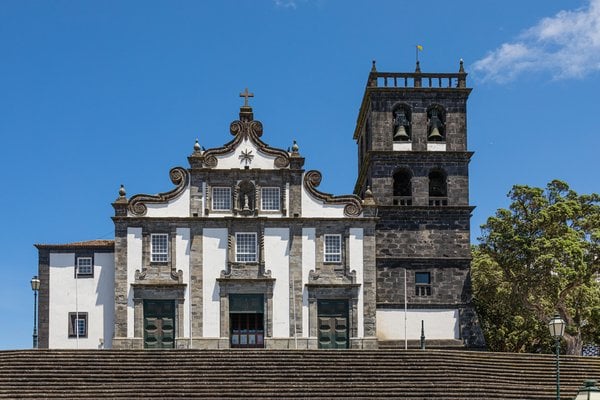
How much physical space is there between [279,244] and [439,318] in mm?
7644

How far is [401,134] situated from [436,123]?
174cm

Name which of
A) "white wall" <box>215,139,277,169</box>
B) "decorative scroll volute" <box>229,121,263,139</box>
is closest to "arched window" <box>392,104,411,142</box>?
"white wall" <box>215,139,277,169</box>

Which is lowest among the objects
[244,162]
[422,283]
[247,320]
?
[247,320]

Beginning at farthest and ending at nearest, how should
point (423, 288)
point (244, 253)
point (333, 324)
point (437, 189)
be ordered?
point (437, 189)
point (423, 288)
point (244, 253)
point (333, 324)

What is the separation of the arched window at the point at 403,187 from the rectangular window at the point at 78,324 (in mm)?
14432

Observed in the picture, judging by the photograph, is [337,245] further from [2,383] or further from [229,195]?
[2,383]

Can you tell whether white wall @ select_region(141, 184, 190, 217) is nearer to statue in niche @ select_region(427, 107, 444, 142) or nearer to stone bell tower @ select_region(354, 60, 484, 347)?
stone bell tower @ select_region(354, 60, 484, 347)

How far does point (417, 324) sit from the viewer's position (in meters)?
41.7

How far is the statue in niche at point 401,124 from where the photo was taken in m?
43.5

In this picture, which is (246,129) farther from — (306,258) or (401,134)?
(401,134)

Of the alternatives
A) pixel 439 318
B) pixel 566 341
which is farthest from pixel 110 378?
pixel 566 341

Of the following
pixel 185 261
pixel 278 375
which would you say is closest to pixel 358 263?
pixel 185 261

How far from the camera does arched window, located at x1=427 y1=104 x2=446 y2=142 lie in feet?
143

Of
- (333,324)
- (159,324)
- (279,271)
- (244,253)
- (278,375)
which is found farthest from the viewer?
(244,253)
